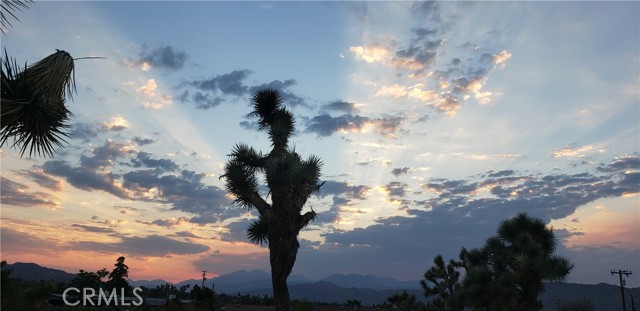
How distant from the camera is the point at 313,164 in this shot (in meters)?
19.9

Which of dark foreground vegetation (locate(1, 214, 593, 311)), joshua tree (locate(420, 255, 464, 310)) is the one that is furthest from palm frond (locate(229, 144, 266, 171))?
joshua tree (locate(420, 255, 464, 310))

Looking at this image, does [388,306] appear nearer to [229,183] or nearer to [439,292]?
[439,292]

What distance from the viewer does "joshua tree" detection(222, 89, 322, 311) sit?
17.9 metres

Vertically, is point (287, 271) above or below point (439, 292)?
above

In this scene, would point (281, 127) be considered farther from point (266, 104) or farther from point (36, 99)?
point (36, 99)

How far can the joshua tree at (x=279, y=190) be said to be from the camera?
1788cm

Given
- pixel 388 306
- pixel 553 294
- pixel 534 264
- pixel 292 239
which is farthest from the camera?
pixel 553 294

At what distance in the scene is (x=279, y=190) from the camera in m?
18.2

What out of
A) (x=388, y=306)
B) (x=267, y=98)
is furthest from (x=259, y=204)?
(x=388, y=306)

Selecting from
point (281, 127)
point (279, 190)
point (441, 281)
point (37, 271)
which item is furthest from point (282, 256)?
point (37, 271)

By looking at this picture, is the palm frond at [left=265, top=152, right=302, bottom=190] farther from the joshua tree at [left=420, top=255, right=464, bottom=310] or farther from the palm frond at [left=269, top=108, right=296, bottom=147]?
the joshua tree at [left=420, top=255, right=464, bottom=310]

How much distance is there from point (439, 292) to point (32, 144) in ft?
99.9

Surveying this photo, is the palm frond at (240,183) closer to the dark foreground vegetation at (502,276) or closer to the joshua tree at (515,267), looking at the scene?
the dark foreground vegetation at (502,276)

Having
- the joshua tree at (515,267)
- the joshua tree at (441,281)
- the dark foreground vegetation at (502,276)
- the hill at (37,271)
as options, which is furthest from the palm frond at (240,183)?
the hill at (37,271)
